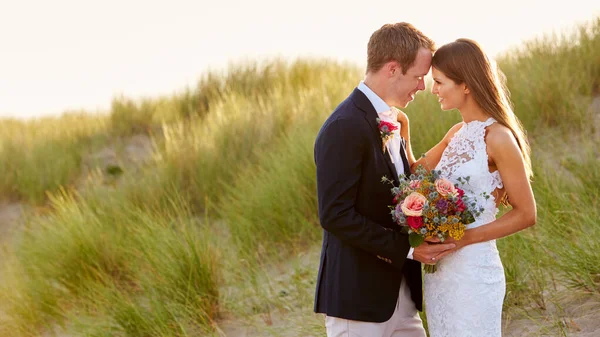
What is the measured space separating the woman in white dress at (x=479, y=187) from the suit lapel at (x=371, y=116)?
27 centimetres

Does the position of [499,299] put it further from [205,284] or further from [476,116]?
[205,284]

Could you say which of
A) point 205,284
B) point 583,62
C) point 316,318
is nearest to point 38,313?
point 205,284

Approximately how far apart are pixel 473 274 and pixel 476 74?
899 mm

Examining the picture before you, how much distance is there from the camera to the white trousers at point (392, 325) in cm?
345

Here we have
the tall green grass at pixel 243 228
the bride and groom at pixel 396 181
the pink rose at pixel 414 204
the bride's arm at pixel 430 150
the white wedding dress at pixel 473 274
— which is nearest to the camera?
the pink rose at pixel 414 204

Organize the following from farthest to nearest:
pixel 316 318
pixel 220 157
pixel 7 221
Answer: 1. pixel 7 221
2. pixel 220 157
3. pixel 316 318

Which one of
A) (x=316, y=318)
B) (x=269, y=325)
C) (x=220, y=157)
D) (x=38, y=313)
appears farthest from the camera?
(x=220, y=157)

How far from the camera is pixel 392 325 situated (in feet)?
11.7

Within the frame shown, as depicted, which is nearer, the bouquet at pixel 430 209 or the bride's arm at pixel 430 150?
the bouquet at pixel 430 209

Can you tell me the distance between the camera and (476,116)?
355 centimetres

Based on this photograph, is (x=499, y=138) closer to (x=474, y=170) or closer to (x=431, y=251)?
(x=474, y=170)

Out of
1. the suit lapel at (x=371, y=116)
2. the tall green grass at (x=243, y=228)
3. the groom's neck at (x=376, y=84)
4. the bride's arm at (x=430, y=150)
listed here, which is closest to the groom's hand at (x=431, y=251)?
the suit lapel at (x=371, y=116)

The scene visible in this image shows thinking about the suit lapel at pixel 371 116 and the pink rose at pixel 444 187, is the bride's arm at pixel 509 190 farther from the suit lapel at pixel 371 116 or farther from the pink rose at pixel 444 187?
the suit lapel at pixel 371 116

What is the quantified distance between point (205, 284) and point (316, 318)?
1.09 m
